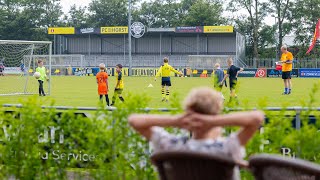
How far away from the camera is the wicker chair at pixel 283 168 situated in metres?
4.36

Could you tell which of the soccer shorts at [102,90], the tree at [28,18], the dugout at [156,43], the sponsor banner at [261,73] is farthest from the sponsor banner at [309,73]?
the tree at [28,18]

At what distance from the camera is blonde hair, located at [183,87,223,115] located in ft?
14.8

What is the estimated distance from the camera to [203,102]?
178 inches

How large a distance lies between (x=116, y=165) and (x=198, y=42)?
239 ft

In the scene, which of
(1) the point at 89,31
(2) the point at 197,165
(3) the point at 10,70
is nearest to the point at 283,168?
(2) the point at 197,165

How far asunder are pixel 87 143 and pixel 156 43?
7394 centimetres

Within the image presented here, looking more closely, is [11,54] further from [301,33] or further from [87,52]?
[301,33]

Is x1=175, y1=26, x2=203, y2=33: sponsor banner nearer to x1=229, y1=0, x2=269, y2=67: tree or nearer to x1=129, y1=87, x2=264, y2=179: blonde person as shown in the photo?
x1=229, y1=0, x2=269, y2=67: tree

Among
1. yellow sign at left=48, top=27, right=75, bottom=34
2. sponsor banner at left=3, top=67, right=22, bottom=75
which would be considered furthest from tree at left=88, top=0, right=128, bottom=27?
sponsor banner at left=3, top=67, right=22, bottom=75

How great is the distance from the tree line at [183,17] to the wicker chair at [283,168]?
76.1 m

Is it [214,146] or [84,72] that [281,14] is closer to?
[84,72]

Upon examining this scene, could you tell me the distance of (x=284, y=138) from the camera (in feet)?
18.9

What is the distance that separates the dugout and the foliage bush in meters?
67.4

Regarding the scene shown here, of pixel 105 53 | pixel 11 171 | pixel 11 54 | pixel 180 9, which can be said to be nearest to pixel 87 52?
pixel 105 53
